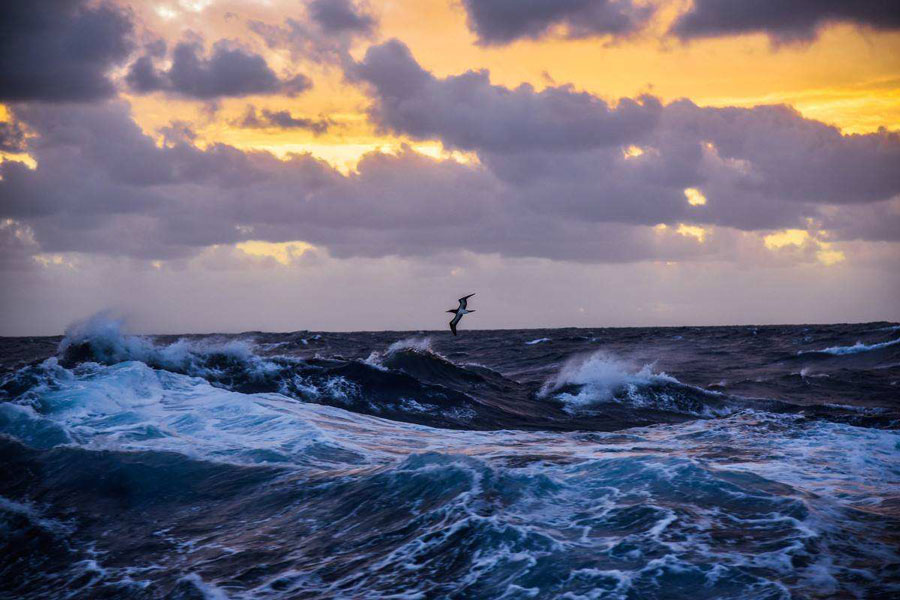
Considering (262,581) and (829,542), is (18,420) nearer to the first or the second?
(262,581)

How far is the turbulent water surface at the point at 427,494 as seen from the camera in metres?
8.42

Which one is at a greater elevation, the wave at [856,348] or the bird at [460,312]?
the bird at [460,312]

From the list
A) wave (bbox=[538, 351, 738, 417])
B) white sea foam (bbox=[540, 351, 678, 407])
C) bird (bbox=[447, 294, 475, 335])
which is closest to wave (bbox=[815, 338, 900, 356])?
white sea foam (bbox=[540, 351, 678, 407])

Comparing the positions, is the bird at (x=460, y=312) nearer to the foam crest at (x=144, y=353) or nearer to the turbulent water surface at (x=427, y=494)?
the turbulent water surface at (x=427, y=494)

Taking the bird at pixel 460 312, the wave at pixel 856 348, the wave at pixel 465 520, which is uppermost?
the bird at pixel 460 312

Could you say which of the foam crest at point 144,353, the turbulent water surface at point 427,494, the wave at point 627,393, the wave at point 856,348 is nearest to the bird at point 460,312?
the turbulent water surface at point 427,494

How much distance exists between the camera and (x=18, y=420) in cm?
1731

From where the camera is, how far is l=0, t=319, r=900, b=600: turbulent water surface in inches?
332

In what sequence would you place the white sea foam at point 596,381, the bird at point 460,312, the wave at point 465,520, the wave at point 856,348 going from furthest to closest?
the wave at point 856,348
the white sea foam at point 596,381
the bird at point 460,312
the wave at point 465,520

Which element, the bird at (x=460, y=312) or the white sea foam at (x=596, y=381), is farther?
the white sea foam at (x=596, y=381)

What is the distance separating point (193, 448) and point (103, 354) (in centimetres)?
1471

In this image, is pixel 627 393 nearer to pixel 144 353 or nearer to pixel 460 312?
pixel 460 312

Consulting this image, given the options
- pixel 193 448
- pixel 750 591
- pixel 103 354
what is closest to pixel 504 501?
pixel 750 591

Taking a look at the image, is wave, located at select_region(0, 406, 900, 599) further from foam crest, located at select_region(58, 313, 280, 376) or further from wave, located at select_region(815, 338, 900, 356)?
wave, located at select_region(815, 338, 900, 356)
